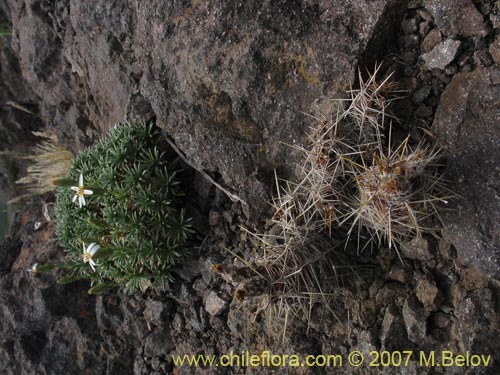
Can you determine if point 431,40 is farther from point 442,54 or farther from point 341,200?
point 341,200

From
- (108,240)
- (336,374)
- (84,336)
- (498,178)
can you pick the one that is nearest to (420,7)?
(498,178)

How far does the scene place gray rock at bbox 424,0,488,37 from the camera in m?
3.04

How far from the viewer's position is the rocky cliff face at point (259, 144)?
307cm

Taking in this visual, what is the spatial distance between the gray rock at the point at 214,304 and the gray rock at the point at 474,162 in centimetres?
178

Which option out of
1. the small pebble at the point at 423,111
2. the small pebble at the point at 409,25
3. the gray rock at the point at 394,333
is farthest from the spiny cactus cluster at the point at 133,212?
the small pebble at the point at 409,25

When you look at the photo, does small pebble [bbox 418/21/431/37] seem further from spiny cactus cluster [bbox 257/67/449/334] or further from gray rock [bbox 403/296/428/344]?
gray rock [bbox 403/296/428/344]

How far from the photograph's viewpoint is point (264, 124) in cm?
366

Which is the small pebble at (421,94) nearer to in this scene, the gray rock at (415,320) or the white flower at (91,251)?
the gray rock at (415,320)

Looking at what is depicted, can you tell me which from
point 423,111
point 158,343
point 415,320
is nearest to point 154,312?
point 158,343

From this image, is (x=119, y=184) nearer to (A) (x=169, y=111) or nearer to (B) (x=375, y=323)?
(A) (x=169, y=111)

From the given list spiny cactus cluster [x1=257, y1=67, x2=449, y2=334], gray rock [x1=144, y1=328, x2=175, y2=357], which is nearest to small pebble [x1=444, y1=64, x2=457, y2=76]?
spiny cactus cluster [x1=257, y1=67, x2=449, y2=334]

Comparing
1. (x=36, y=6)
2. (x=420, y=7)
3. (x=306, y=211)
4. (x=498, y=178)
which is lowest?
(x=306, y=211)

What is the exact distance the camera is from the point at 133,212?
4148 millimetres

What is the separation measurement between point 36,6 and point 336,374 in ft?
15.9
